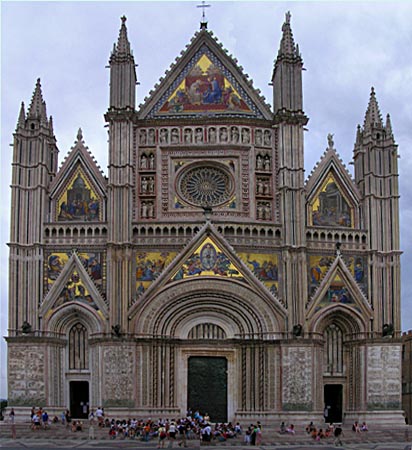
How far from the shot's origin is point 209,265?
3806 cm

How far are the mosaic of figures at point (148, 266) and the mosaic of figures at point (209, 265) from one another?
44.3 inches

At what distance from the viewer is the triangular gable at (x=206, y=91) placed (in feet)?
134

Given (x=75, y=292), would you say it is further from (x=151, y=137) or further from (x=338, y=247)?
(x=338, y=247)

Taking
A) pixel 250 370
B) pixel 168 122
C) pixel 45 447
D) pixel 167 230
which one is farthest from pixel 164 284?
pixel 45 447

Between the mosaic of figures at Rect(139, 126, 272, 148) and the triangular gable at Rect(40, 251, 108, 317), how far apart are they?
250 inches

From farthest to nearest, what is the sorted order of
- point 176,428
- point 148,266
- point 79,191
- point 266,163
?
point 266,163 < point 79,191 < point 148,266 < point 176,428

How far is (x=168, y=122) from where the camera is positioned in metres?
40.5

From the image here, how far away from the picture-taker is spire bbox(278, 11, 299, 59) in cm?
4119

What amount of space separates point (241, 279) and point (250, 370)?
4292 mm

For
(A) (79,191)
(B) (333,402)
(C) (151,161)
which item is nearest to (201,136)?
(C) (151,161)

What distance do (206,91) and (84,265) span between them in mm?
10977

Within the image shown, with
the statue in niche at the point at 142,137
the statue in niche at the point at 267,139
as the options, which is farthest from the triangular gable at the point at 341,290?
the statue in niche at the point at 142,137

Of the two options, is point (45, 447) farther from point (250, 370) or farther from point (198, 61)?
point (198, 61)

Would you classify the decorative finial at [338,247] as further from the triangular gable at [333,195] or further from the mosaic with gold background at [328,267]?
the triangular gable at [333,195]
